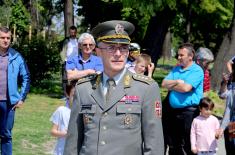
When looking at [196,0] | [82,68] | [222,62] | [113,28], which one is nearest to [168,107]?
[82,68]

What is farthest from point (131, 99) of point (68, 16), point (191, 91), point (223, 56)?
point (223, 56)

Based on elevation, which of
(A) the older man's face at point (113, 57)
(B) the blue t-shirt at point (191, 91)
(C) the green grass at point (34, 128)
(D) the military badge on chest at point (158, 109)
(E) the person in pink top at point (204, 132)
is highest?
(A) the older man's face at point (113, 57)

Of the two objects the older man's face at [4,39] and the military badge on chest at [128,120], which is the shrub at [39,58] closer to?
the older man's face at [4,39]

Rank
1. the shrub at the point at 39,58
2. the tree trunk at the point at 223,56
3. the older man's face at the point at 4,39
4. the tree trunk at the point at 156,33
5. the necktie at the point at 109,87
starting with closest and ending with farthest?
the necktie at the point at 109,87 → the older man's face at the point at 4,39 → the tree trunk at the point at 156,33 → the tree trunk at the point at 223,56 → the shrub at the point at 39,58

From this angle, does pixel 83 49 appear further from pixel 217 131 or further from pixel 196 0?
pixel 196 0

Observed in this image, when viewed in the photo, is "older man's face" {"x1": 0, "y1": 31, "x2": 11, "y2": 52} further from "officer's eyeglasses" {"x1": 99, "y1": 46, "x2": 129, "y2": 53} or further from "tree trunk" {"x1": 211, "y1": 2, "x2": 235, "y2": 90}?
"tree trunk" {"x1": 211, "y1": 2, "x2": 235, "y2": 90}

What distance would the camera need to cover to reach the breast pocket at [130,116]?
3.98 meters

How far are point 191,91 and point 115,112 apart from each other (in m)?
3.95

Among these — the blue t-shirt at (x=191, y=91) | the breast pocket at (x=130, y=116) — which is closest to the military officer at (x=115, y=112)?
the breast pocket at (x=130, y=116)

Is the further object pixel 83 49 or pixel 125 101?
pixel 83 49

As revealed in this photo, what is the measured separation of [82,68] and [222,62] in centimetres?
1328

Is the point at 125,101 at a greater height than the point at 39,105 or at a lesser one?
greater

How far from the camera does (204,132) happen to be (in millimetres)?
7941

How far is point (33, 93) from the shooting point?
63.6 feet
